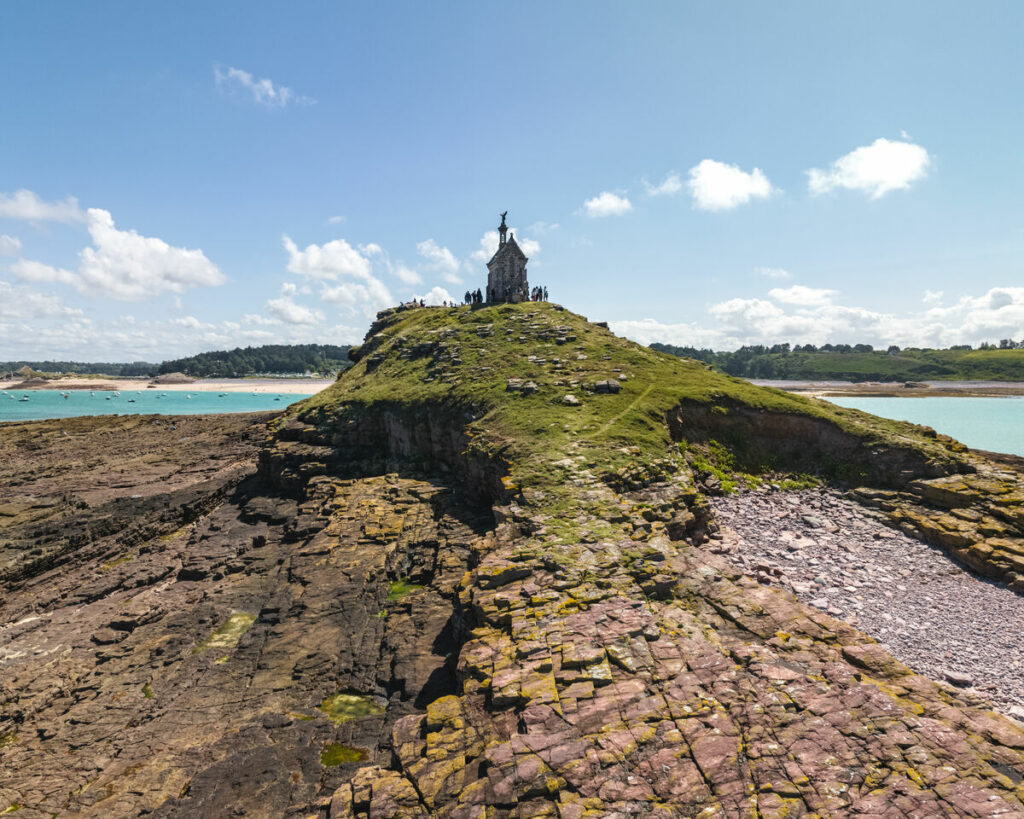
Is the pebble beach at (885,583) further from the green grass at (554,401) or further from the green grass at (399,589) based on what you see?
the green grass at (399,589)

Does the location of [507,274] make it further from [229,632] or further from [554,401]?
[229,632]

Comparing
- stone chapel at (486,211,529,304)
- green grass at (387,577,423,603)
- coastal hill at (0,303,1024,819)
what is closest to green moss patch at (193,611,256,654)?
coastal hill at (0,303,1024,819)

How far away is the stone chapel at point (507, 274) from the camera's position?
5934 cm

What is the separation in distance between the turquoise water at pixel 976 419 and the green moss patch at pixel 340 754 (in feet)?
163

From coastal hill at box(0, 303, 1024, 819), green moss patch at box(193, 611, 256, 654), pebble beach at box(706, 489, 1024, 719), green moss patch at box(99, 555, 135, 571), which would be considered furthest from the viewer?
green moss patch at box(99, 555, 135, 571)

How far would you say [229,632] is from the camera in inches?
930

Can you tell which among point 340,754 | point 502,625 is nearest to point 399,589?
point 340,754

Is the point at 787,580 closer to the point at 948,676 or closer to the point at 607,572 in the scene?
the point at 948,676

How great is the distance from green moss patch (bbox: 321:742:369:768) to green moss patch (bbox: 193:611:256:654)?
945 cm

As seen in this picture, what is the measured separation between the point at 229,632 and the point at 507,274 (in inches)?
1919

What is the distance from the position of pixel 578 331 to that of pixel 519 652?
3576 centimetres

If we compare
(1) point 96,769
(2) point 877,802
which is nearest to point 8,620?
(1) point 96,769

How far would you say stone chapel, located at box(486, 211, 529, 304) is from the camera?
5934 centimetres

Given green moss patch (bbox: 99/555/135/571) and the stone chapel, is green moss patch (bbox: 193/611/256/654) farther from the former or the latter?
the stone chapel
